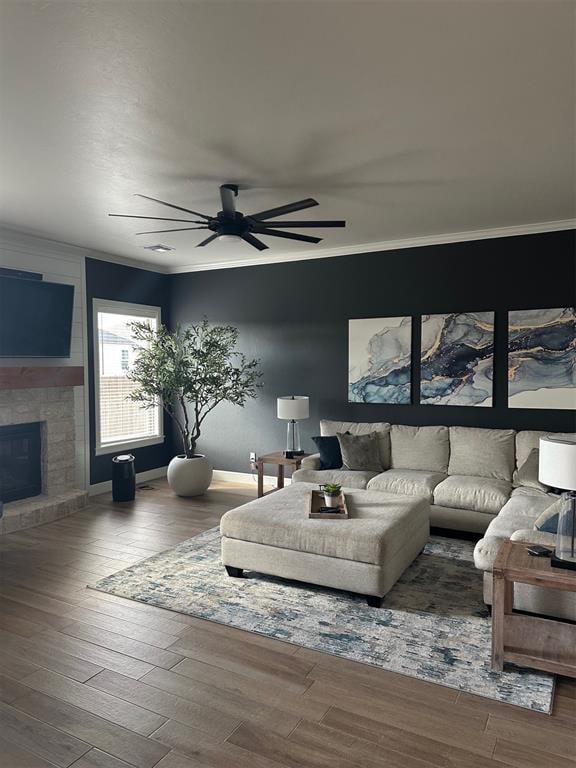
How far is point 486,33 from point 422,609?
10.2ft

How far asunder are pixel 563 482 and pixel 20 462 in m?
5.10

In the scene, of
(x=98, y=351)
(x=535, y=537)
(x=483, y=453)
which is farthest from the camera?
(x=98, y=351)

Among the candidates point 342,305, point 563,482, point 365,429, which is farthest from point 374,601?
point 342,305

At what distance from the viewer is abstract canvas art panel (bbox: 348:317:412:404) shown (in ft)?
19.0

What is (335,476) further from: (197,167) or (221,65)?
(221,65)

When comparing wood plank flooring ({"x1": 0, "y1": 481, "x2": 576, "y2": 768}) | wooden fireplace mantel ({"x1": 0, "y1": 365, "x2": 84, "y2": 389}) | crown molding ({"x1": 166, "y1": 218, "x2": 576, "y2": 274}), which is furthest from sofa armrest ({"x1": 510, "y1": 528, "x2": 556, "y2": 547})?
wooden fireplace mantel ({"x1": 0, "y1": 365, "x2": 84, "y2": 389})

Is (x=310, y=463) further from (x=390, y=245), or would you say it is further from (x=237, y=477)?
(x=390, y=245)

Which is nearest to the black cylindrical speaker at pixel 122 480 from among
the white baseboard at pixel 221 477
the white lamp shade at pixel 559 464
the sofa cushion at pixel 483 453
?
the white baseboard at pixel 221 477

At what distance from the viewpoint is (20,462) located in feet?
18.0

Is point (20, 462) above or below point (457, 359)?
below

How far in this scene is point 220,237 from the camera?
3.80 m

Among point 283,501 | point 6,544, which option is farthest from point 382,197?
point 6,544

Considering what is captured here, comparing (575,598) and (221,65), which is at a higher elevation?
(221,65)

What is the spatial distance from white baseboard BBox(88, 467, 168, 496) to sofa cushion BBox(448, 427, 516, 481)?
4.02 metres
